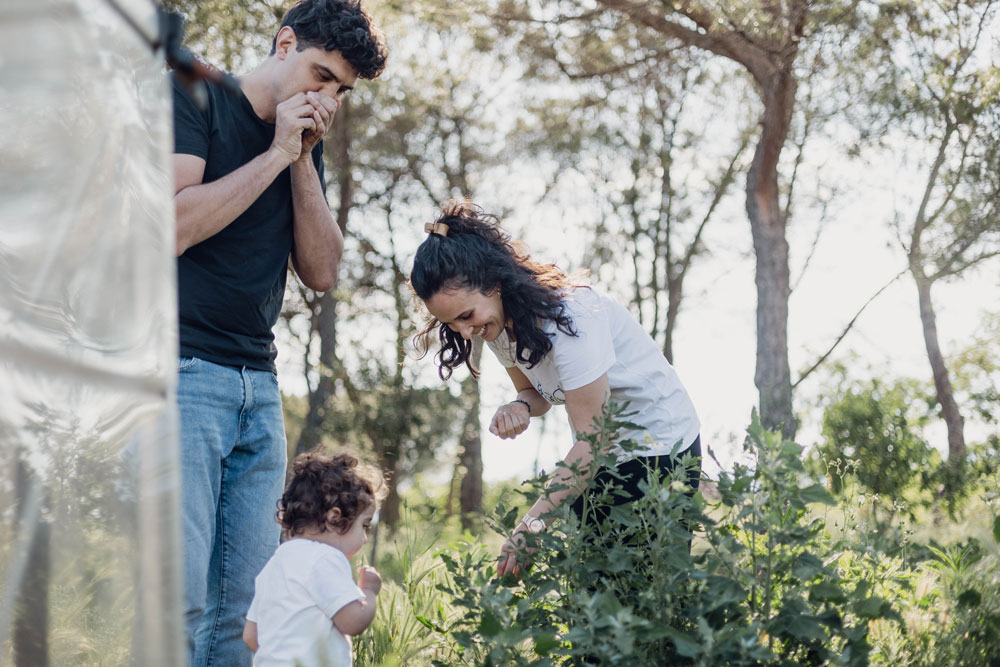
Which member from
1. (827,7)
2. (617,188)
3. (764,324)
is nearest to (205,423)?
(827,7)

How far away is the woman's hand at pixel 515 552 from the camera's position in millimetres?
1967

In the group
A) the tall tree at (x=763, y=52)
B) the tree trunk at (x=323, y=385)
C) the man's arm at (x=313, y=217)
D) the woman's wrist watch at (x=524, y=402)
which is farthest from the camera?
the tree trunk at (x=323, y=385)

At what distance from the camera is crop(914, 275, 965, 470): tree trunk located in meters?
10.2

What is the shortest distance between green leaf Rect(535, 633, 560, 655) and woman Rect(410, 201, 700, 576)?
49 centimetres

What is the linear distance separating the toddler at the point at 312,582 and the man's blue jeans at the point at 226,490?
0.18 feet

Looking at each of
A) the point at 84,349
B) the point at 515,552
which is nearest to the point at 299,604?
the point at 515,552

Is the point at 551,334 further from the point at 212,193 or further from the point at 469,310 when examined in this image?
the point at 212,193

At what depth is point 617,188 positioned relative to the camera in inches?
589

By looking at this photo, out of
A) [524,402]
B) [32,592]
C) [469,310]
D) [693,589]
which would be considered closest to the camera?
[32,592]

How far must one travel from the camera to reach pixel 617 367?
2383 millimetres

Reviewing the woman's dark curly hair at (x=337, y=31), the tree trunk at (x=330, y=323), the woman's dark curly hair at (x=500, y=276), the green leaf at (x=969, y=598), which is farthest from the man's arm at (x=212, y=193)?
the tree trunk at (x=330, y=323)

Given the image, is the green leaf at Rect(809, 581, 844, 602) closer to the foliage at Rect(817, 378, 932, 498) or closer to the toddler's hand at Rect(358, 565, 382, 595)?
the toddler's hand at Rect(358, 565, 382, 595)

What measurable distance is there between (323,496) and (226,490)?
1.05 ft

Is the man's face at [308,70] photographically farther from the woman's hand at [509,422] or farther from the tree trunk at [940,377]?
the tree trunk at [940,377]
